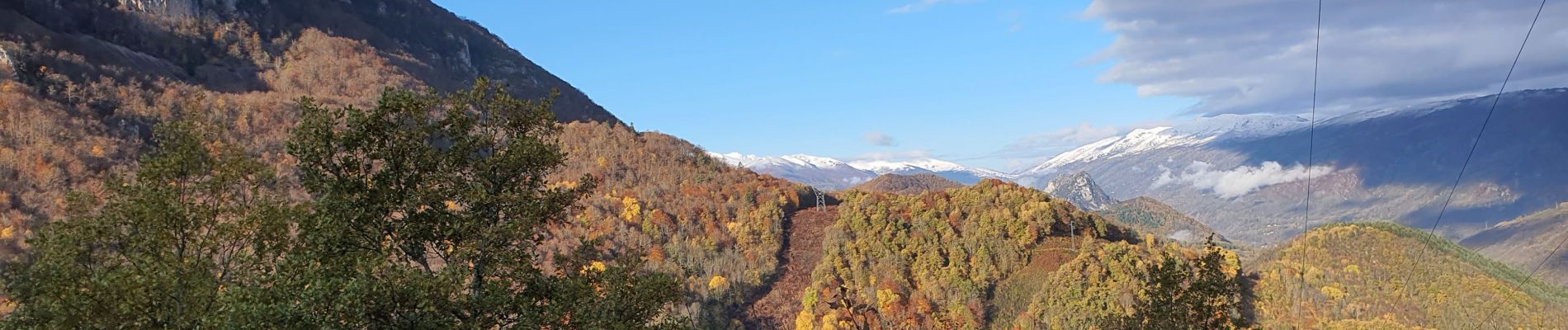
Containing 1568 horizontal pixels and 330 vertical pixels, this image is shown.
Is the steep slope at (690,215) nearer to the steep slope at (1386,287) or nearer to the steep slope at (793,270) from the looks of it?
the steep slope at (793,270)

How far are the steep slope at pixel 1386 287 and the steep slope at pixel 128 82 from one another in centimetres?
13094

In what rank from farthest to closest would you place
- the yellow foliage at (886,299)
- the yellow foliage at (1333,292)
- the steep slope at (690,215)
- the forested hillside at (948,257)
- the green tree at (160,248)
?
1. the yellow foliage at (1333,292)
2. the steep slope at (690,215)
3. the yellow foliage at (886,299)
4. the forested hillside at (948,257)
5. the green tree at (160,248)

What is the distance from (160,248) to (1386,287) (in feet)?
604

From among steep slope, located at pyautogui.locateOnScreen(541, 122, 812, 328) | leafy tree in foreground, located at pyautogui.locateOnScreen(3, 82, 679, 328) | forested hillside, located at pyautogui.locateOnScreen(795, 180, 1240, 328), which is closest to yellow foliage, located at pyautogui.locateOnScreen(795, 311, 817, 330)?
forested hillside, located at pyautogui.locateOnScreen(795, 180, 1240, 328)

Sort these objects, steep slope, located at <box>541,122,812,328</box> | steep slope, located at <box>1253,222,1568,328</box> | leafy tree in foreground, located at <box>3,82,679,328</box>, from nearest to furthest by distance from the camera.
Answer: leafy tree in foreground, located at <box>3,82,679,328</box>
steep slope, located at <box>541,122,812,328</box>
steep slope, located at <box>1253,222,1568,328</box>

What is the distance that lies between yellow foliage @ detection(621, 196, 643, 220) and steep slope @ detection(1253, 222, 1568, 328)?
96.3 meters

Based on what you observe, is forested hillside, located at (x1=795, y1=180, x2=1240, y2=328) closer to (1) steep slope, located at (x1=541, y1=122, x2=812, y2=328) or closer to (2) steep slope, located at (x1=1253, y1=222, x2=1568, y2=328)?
(1) steep slope, located at (x1=541, y1=122, x2=812, y2=328)

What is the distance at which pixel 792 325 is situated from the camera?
386 feet

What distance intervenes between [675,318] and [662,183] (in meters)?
150

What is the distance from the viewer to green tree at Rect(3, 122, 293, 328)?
13.1 metres

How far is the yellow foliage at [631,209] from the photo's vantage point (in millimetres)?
147875

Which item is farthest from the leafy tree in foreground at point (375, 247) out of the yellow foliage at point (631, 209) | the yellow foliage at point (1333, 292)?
the yellow foliage at point (1333, 292)

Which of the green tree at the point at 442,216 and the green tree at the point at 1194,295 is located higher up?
the green tree at the point at 442,216

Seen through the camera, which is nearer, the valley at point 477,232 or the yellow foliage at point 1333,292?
the valley at point 477,232
